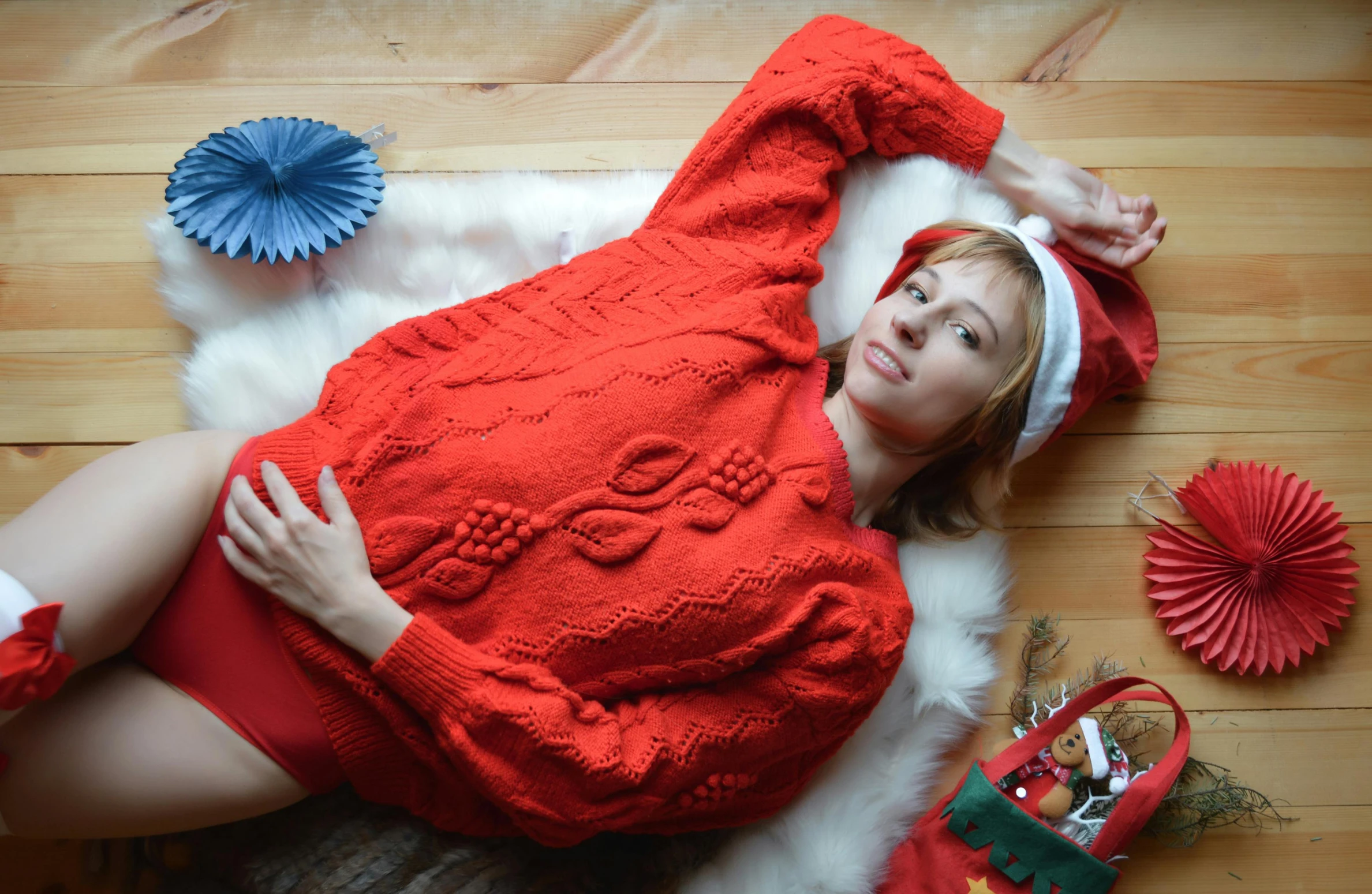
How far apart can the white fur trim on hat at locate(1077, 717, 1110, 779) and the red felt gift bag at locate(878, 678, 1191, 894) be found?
26mm

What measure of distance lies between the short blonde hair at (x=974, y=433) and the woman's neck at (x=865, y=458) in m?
0.05

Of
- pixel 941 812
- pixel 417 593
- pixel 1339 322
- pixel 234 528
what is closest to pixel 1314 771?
pixel 941 812

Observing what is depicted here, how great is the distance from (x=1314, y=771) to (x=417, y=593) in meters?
1.56

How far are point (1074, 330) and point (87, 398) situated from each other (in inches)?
63.4

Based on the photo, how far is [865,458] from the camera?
1399mm

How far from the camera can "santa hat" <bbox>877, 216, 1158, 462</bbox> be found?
4.44 ft

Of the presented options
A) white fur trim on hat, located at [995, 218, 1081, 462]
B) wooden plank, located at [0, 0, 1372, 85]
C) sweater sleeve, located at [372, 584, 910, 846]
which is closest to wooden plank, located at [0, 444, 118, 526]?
wooden plank, located at [0, 0, 1372, 85]

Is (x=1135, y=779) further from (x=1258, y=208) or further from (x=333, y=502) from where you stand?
(x=333, y=502)

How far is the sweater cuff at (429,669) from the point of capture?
113 centimetres

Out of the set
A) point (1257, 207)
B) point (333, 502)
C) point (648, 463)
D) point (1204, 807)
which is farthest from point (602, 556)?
point (1257, 207)

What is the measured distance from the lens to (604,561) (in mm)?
1192

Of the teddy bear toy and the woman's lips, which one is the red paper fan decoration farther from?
the woman's lips

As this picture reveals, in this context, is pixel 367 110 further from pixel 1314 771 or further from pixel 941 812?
pixel 1314 771

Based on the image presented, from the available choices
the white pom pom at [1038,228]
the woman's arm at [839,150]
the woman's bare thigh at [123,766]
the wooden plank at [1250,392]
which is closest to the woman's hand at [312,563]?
the woman's bare thigh at [123,766]
